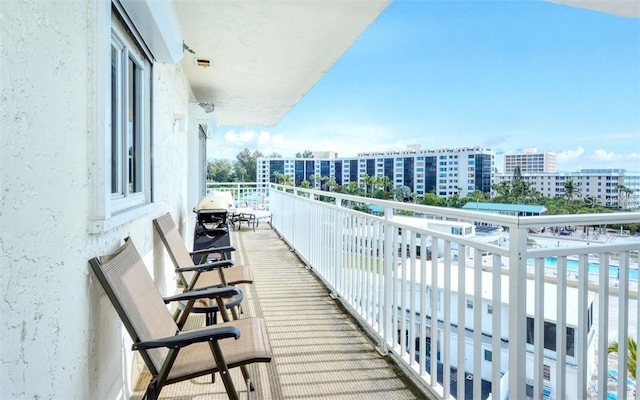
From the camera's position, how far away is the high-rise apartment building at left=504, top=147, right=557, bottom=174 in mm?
7844

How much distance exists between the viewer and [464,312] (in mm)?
1823

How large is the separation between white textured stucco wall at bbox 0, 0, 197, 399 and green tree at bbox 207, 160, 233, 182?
9850mm

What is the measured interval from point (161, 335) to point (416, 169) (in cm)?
771

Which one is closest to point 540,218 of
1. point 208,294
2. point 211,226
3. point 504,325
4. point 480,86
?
point 504,325

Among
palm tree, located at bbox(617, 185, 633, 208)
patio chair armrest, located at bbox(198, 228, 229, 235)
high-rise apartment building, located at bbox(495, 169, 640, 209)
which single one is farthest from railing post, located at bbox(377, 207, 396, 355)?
patio chair armrest, located at bbox(198, 228, 229, 235)

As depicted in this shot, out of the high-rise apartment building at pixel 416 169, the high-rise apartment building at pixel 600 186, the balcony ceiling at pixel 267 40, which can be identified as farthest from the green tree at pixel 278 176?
the high-rise apartment building at pixel 600 186

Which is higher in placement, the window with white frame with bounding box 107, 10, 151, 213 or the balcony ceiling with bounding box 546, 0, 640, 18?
the balcony ceiling with bounding box 546, 0, 640, 18

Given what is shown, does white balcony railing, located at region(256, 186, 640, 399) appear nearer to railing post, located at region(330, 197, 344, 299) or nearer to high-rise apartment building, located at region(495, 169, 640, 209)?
high-rise apartment building, located at region(495, 169, 640, 209)

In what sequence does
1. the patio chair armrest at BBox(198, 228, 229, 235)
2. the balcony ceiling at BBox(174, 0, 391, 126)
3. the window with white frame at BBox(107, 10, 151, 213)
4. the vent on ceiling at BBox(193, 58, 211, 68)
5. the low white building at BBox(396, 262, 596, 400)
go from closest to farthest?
the low white building at BBox(396, 262, 596, 400)
the window with white frame at BBox(107, 10, 151, 213)
the balcony ceiling at BBox(174, 0, 391, 126)
the vent on ceiling at BBox(193, 58, 211, 68)
the patio chair armrest at BBox(198, 228, 229, 235)

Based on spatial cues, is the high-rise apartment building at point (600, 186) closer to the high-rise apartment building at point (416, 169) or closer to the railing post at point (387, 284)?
the high-rise apartment building at point (416, 169)

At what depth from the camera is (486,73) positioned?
1428 inches

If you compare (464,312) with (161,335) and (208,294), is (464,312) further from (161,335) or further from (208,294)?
(161,335)

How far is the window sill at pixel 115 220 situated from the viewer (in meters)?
1.52

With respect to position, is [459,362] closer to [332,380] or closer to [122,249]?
[332,380]
